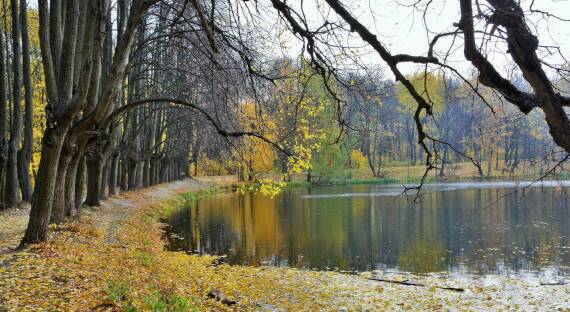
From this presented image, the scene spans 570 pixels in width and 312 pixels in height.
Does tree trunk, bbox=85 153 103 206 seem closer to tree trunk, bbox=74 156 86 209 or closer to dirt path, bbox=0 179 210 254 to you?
dirt path, bbox=0 179 210 254

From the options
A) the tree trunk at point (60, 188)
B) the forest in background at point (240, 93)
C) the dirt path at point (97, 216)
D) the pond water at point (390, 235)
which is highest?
the forest in background at point (240, 93)

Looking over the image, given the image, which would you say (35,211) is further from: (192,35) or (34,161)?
(34,161)

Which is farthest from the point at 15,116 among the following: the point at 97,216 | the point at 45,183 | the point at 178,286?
the point at 178,286

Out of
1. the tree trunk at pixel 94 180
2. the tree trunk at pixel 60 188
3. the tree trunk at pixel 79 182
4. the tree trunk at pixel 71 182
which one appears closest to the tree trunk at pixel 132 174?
the tree trunk at pixel 94 180

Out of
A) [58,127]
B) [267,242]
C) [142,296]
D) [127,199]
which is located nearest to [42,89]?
[127,199]

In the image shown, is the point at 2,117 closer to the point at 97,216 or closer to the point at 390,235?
the point at 97,216

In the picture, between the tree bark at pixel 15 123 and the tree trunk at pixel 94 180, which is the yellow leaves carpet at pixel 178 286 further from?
the tree trunk at pixel 94 180

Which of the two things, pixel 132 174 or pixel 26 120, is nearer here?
pixel 26 120

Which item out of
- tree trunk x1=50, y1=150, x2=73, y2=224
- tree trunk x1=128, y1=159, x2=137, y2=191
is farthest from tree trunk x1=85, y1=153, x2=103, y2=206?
tree trunk x1=128, y1=159, x2=137, y2=191

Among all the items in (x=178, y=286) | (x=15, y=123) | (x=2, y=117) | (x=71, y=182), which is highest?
(x=2, y=117)

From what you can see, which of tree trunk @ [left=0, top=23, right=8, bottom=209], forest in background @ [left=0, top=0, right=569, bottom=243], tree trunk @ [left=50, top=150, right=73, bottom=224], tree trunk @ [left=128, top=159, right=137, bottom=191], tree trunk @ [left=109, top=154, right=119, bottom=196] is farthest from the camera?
tree trunk @ [left=128, top=159, right=137, bottom=191]

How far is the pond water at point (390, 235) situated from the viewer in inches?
564

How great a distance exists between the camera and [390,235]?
19.1 m

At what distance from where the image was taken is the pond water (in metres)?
14.3
